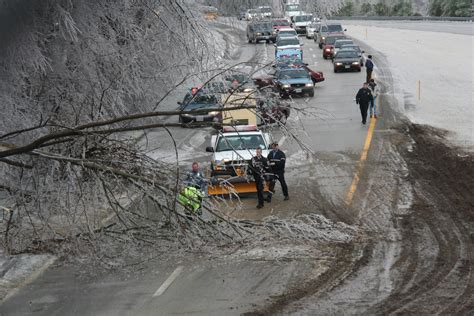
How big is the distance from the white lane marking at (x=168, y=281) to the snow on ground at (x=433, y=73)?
14.4 m

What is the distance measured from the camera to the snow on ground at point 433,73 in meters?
33.2

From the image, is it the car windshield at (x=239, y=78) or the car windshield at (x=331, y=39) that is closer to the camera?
the car windshield at (x=239, y=78)

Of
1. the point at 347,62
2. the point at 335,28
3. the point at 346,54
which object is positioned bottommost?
the point at 347,62

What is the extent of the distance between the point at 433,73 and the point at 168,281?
3830cm

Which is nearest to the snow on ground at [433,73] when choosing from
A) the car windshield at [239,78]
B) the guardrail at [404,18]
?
the guardrail at [404,18]

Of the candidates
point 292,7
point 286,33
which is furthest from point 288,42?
point 292,7

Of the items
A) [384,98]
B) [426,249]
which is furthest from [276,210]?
[384,98]

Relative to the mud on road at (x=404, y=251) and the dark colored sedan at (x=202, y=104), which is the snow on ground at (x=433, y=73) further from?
the dark colored sedan at (x=202, y=104)

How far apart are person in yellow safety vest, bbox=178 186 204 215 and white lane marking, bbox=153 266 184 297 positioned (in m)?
4.77

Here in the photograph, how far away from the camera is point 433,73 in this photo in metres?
49.5

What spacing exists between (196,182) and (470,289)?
550 cm

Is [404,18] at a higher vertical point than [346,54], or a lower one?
lower

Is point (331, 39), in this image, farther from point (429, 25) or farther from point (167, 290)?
point (167, 290)

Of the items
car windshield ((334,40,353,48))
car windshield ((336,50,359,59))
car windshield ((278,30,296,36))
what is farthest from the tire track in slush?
car windshield ((278,30,296,36))
